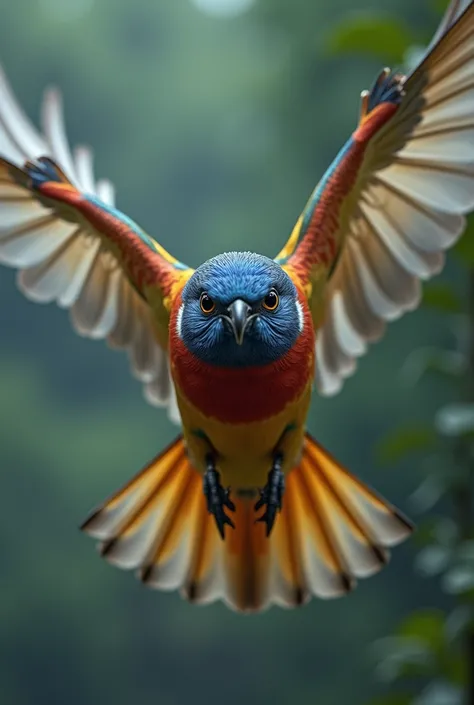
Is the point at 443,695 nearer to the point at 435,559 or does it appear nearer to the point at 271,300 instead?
the point at 435,559

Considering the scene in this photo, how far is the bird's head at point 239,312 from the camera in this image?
28.0 inches

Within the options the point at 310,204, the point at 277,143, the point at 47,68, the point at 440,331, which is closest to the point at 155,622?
the point at 440,331

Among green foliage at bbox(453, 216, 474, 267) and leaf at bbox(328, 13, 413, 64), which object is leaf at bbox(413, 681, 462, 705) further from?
leaf at bbox(328, 13, 413, 64)

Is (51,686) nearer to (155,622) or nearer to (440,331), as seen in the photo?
(155,622)

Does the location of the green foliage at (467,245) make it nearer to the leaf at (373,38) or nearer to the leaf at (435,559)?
the leaf at (373,38)

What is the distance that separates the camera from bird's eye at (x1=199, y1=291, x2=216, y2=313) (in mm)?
728

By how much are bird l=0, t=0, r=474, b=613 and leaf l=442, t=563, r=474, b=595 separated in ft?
1.29

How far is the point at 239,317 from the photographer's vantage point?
0.70m

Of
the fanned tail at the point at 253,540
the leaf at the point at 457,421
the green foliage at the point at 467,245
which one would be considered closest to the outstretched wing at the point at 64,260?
the fanned tail at the point at 253,540

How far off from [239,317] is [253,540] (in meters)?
0.45

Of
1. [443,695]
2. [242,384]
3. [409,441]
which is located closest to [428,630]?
[443,695]

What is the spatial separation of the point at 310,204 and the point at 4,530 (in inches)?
72.5

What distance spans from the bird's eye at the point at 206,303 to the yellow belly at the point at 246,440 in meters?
0.11

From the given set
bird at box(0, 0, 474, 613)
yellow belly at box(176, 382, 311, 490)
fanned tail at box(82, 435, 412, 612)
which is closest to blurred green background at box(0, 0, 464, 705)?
bird at box(0, 0, 474, 613)
